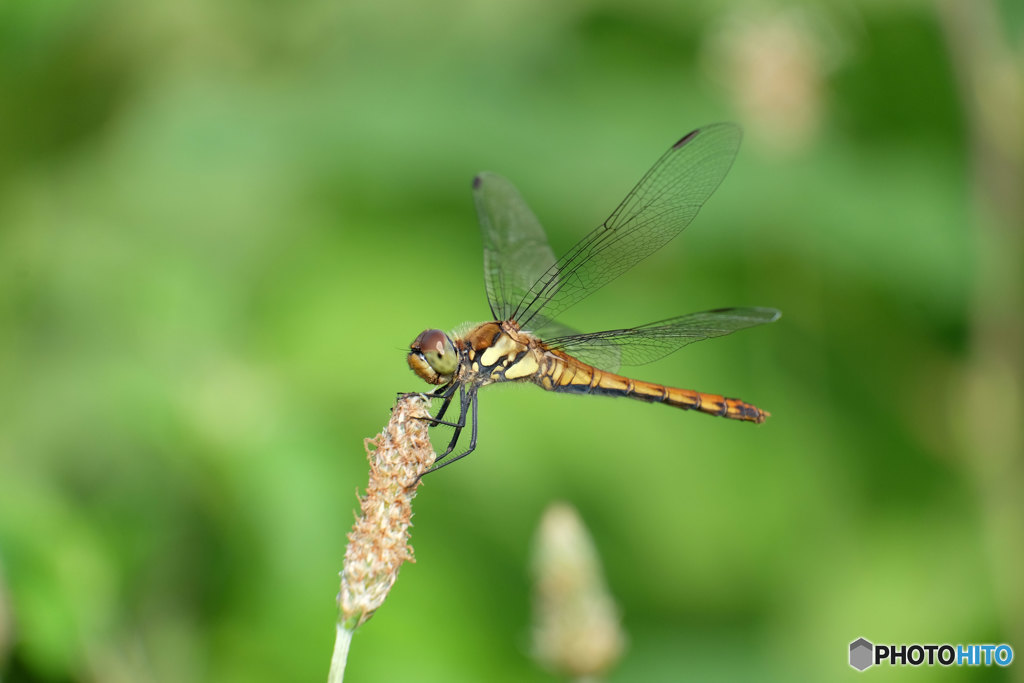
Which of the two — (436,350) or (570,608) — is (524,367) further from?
(570,608)

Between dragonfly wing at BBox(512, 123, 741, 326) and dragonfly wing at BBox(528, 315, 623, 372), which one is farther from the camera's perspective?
dragonfly wing at BBox(528, 315, 623, 372)

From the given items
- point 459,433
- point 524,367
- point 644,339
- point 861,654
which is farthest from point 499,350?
point 861,654

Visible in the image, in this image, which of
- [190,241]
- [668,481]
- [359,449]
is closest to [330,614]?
[359,449]

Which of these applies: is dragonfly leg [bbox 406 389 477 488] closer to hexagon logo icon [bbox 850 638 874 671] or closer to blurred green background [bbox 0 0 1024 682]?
blurred green background [bbox 0 0 1024 682]

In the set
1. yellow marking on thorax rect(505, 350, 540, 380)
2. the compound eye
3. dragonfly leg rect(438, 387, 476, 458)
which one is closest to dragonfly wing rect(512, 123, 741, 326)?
yellow marking on thorax rect(505, 350, 540, 380)

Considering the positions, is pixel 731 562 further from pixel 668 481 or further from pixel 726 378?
pixel 726 378

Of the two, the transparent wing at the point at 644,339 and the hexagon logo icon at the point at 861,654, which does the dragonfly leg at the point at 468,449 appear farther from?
the hexagon logo icon at the point at 861,654
